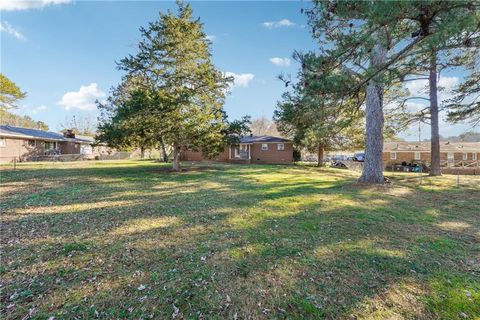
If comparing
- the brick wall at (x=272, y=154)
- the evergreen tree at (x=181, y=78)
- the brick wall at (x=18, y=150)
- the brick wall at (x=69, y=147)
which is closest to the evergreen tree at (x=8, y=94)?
the brick wall at (x=69, y=147)

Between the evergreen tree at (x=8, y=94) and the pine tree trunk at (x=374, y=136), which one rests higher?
the evergreen tree at (x=8, y=94)

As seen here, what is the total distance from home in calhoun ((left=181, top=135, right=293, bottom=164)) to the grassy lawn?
2208 centimetres

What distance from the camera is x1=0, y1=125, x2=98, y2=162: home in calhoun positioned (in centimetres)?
2413

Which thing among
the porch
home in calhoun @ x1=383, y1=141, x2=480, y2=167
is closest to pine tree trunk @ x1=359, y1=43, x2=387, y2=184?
the porch

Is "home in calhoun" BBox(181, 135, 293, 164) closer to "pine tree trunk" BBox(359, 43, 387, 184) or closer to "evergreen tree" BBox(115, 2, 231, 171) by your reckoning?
"evergreen tree" BBox(115, 2, 231, 171)

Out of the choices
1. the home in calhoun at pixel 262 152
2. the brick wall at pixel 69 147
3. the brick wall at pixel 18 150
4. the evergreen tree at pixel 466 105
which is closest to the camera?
the evergreen tree at pixel 466 105

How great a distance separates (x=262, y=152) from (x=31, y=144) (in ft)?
86.7

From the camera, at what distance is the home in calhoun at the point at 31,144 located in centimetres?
2413

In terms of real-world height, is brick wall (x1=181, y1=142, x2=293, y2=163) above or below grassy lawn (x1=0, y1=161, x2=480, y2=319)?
above

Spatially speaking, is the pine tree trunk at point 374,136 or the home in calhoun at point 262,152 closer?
the pine tree trunk at point 374,136

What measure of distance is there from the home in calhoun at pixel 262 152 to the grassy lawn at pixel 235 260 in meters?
22.1

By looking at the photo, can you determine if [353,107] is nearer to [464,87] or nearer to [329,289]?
[329,289]

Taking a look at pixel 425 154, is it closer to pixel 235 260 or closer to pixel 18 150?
pixel 235 260

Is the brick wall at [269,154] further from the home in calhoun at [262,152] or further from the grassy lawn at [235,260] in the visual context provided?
the grassy lawn at [235,260]
